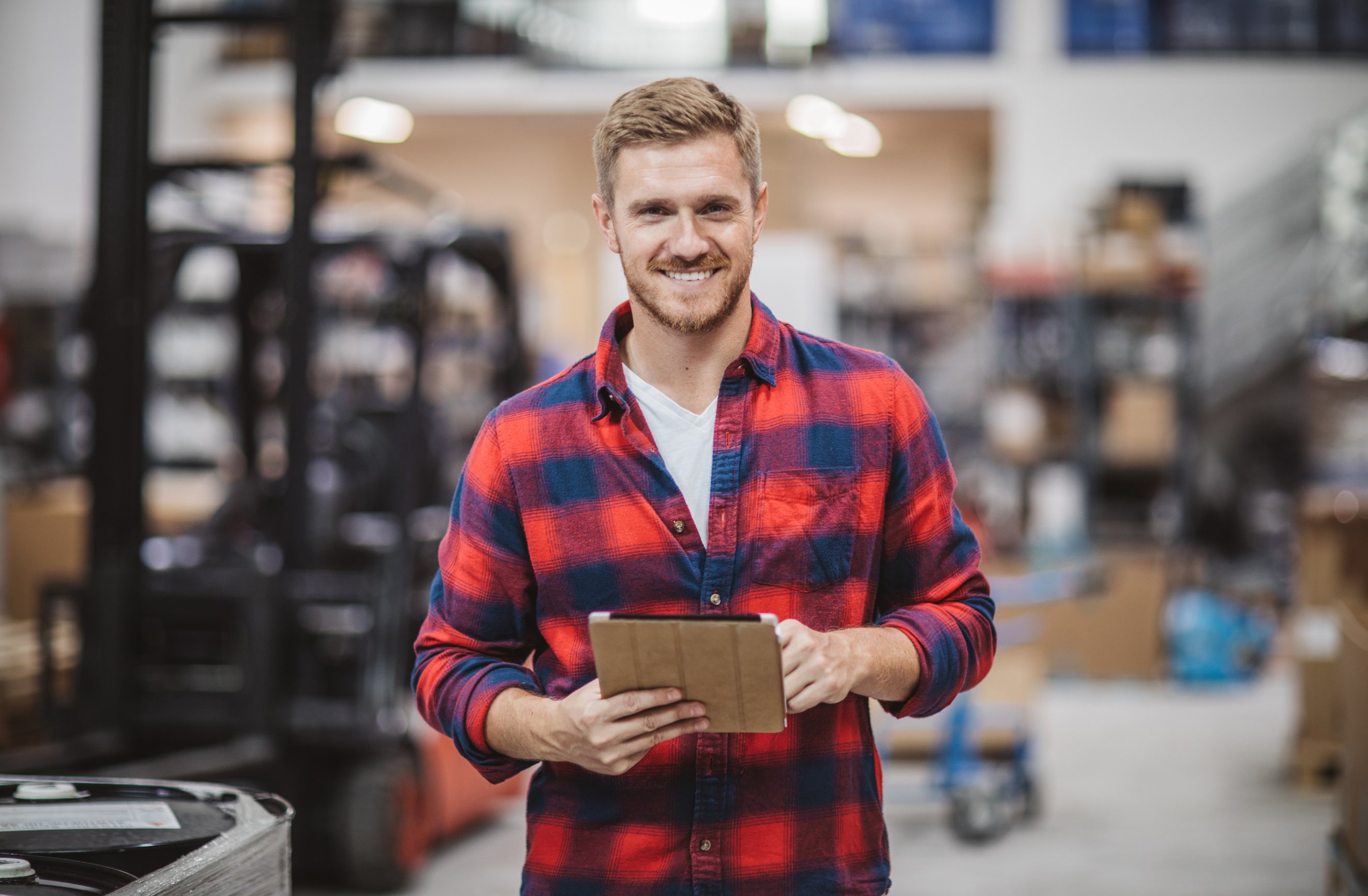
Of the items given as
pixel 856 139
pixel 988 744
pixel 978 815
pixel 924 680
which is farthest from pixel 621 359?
pixel 856 139

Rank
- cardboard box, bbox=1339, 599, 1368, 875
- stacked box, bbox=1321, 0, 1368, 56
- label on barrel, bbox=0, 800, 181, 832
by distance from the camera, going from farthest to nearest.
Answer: stacked box, bbox=1321, 0, 1368, 56 < cardboard box, bbox=1339, 599, 1368, 875 < label on barrel, bbox=0, 800, 181, 832

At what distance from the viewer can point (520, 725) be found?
1604 mm

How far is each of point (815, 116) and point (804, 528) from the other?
31.2ft

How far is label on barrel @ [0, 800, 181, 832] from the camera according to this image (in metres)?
1.74

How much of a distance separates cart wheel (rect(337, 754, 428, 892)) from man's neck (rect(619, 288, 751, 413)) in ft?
11.1

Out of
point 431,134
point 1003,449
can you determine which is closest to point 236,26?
point 1003,449

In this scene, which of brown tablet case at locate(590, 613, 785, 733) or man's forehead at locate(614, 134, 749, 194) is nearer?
brown tablet case at locate(590, 613, 785, 733)

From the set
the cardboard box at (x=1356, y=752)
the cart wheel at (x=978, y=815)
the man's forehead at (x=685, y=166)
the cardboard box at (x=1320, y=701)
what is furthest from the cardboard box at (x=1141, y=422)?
the man's forehead at (x=685, y=166)

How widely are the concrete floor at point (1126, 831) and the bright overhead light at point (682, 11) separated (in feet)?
28.3

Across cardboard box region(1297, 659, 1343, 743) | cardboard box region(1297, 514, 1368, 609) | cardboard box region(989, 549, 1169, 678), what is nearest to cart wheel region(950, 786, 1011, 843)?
cardboard box region(1297, 659, 1343, 743)

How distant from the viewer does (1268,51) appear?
12.8 meters

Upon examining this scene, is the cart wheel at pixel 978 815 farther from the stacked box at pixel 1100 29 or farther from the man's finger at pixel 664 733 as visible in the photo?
the stacked box at pixel 1100 29

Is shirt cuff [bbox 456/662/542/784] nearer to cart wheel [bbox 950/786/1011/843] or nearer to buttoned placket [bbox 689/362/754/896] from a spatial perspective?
buttoned placket [bbox 689/362/754/896]

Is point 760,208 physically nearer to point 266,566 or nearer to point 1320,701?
point 266,566
